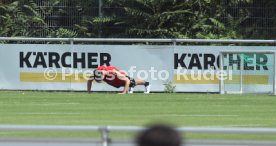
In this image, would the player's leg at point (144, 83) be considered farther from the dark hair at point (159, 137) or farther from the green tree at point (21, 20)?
the dark hair at point (159, 137)

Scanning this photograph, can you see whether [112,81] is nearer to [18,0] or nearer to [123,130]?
[18,0]

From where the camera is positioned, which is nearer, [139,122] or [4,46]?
[139,122]

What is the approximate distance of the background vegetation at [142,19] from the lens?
34.2 m

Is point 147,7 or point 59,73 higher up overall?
point 147,7

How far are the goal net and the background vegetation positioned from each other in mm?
5701

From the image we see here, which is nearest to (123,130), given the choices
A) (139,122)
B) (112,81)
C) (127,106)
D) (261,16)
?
(139,122)

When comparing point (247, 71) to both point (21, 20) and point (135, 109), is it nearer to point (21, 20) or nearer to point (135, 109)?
point (135, 109)

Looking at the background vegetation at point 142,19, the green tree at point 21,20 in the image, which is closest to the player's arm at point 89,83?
the background vegetation at point 142,19

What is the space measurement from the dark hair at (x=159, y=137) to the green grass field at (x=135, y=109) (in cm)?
876

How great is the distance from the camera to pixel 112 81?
2748 centimetres

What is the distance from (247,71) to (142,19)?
7656mm

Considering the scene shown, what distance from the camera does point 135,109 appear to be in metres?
20.1

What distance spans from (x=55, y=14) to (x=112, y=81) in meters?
8.59

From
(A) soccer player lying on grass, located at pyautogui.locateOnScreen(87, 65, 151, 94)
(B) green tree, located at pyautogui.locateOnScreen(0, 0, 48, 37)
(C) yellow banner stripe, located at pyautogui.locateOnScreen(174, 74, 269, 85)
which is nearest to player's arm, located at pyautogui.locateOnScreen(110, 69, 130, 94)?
(A) soccer player lying on grass, located at pyautogui.locateOnScreen(87, 65, 151, 94)
